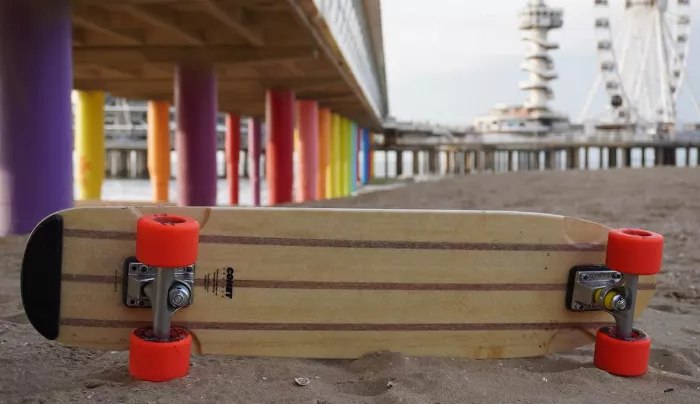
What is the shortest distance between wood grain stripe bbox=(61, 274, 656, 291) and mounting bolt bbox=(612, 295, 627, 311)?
26 cm

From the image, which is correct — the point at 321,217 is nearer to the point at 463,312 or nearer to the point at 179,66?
the point at 463,312

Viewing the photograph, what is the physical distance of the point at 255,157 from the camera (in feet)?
105

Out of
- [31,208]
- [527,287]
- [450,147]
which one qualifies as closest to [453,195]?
[31,208]

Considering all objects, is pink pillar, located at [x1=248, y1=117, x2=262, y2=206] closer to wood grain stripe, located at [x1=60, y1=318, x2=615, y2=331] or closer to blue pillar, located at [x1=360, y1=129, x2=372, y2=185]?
blue pillar, located at [x1=360, y1=129, x2=372, y2=185]

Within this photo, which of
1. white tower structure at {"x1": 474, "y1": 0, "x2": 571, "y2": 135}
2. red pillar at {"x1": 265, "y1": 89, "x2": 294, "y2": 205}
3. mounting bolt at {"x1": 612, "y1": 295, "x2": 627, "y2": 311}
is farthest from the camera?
white tower structure at {"x1": 474, "y1": 0, "x2": 571, "y2": 135}

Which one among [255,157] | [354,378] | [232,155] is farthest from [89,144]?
[354,378]

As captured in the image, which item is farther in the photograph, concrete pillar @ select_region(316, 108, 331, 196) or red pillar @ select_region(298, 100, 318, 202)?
concrete pillar @ select_region(316, 108, 331, 196)

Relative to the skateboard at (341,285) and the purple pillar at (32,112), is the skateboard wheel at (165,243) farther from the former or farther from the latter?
the purple pillar at (32,112)

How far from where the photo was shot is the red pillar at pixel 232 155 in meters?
30.9

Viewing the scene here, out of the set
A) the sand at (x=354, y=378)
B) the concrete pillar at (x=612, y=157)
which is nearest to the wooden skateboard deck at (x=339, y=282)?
the sand at (x=354, y=378)

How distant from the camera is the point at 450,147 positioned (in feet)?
224

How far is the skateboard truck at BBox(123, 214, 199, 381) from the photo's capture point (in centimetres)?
258

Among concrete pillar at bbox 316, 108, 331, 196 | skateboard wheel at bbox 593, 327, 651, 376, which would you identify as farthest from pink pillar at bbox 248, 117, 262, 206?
skateboard wheel at bbox 593, 327, 651, 376

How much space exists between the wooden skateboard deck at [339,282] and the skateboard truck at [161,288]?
0.33 ft
